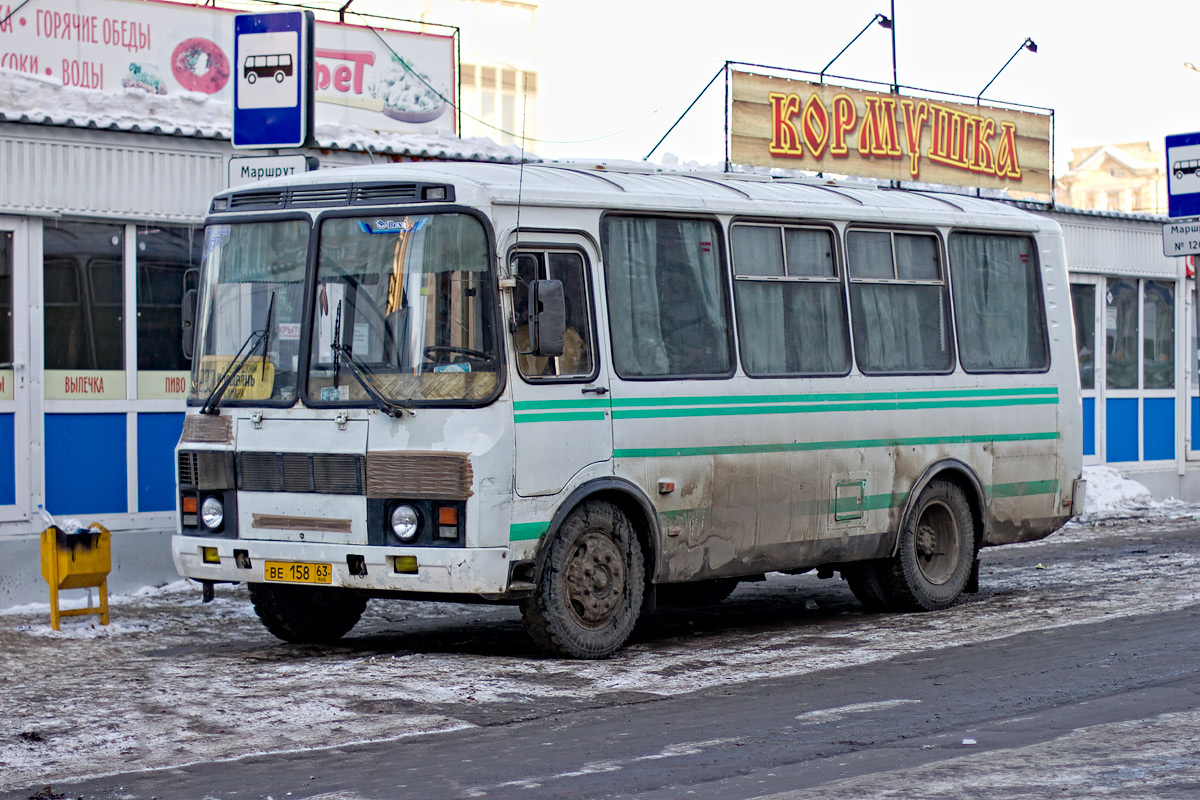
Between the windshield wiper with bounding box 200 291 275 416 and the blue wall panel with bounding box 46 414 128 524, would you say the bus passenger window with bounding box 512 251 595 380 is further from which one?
the blue wall panel with bounding box 46 414 128 524

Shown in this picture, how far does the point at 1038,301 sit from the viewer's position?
544 inches

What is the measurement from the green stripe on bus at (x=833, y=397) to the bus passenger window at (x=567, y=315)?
1.18ft

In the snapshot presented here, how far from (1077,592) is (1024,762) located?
680cm

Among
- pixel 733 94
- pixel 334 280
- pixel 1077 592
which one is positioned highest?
pixel 733 94

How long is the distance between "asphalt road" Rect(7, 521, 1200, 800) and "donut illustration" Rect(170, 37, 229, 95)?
12.2m

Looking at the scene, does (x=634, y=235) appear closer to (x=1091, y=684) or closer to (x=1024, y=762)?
(x=1091, y=684)

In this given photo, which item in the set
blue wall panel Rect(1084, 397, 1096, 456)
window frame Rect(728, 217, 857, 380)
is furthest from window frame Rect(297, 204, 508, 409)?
blue wall panel Rect(1084, 397, 1096, 456)

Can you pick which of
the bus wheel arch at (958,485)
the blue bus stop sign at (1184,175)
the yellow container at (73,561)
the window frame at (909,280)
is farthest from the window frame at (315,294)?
the blue bus stop sign at (1184,175)

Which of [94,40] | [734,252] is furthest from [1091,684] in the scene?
[94,40]

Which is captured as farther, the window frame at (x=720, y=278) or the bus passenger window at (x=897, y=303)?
the bus passenger window at (x=897, y=303)

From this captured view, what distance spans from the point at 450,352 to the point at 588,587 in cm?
165

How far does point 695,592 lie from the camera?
40.3 ft

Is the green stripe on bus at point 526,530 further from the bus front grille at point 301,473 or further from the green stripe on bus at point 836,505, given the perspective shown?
the bus front grille at point 301,473

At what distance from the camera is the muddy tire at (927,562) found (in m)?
12.6
